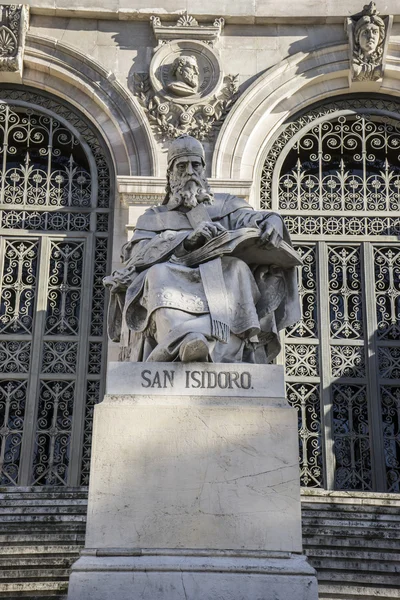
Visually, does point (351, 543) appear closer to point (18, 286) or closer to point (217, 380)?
point (217, 380)

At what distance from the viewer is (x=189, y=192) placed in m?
8.03

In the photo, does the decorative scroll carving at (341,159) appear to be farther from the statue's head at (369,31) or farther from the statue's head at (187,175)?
the statue's head at (187,175)

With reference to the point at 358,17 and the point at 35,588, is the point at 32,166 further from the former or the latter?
the point at 35,588

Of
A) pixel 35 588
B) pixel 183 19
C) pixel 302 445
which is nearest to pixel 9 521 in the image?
pixel 35 588

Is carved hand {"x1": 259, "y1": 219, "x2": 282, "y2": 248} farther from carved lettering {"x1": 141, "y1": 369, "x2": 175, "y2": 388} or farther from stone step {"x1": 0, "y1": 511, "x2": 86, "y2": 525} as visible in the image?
stone step {"x1": 0, "y1": 511, "x2": 86, "y2": 525}

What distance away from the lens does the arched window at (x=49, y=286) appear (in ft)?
38.5

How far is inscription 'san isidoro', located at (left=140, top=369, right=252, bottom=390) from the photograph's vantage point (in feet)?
21.9

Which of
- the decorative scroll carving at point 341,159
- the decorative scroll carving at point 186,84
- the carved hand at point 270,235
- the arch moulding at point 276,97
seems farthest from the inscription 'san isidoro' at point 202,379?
the decorative scroll carving at point 186,84

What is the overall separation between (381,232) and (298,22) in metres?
2.99

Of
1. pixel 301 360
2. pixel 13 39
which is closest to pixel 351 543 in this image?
pixel 301 360

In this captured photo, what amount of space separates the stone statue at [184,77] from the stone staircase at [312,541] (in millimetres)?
5616

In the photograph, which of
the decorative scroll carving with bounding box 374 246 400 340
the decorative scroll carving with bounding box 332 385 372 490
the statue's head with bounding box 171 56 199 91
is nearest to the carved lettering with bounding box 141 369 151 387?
the decorative scroll carving with bounding box 332 385 372 490

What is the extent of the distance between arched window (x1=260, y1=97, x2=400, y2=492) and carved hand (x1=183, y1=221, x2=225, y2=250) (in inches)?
191

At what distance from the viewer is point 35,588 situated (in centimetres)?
730
